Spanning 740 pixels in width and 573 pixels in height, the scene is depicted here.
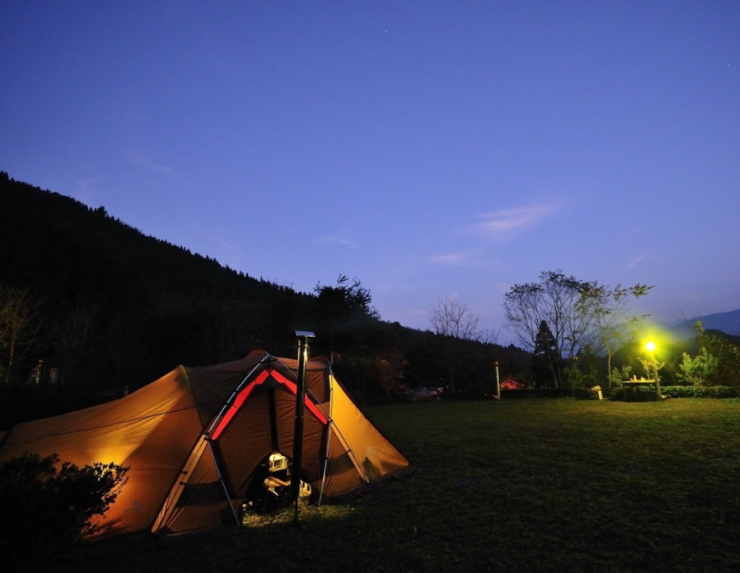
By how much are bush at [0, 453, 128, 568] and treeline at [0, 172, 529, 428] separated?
1198 centimetres

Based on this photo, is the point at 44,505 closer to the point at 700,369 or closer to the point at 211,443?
the point at 211,443

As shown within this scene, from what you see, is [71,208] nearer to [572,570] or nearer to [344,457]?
[344,457]

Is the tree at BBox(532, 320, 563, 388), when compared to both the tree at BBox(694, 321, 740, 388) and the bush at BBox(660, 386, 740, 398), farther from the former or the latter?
the tree at BBox(694, 321, 740, 388)

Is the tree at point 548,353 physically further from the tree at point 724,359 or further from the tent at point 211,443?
the tent at point 211,443

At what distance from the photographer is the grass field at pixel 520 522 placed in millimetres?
4039

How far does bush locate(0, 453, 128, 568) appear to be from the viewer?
355 cm

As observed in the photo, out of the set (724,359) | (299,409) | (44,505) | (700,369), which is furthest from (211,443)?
(700,369)

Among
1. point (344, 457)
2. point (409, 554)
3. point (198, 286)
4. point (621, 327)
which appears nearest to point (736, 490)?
point (409, 554)

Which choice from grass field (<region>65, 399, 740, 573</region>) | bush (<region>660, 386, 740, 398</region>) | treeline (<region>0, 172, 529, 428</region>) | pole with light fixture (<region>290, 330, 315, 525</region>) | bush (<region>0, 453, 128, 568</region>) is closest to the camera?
bush (<region>0, 453, 128, 568</region>)

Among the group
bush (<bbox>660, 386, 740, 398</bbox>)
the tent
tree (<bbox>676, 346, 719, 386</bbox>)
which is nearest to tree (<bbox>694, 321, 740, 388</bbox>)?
tree (<bbox>676, 346, 719, 386</bbox>)

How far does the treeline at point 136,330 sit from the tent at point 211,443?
10.4 meters

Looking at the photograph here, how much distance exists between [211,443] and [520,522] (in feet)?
12.1

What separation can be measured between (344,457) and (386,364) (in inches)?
838

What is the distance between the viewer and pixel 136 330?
2266 centimetres
